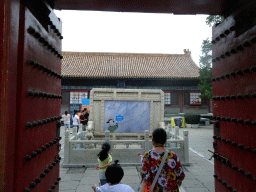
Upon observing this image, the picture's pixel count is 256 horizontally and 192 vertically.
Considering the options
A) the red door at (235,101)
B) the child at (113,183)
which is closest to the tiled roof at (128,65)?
the red door at (235,101)

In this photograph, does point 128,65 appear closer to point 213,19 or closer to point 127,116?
point 213,19

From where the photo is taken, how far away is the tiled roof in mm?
17720

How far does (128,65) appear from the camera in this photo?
65.3 feet

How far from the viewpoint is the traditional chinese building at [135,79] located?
17.2m

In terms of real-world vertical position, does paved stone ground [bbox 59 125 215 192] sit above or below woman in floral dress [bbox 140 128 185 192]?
below

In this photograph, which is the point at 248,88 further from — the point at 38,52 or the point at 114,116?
the point at 114,116

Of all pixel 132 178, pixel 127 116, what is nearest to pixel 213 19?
pixel 127 116

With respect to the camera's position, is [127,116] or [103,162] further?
[127,116]

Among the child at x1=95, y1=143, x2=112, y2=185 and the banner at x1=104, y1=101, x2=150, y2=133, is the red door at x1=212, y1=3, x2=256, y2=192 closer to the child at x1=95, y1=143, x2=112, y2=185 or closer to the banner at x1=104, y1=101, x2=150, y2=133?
the child at x1=95, y1=143, x2=112, y2=185

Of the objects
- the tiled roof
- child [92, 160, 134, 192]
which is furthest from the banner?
the tiled roof

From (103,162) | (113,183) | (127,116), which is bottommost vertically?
(103,162)

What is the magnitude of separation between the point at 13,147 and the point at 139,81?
53.3 feet

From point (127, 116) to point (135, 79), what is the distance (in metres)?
9.82

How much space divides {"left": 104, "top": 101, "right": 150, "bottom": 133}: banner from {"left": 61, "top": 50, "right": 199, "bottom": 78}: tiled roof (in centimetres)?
904
